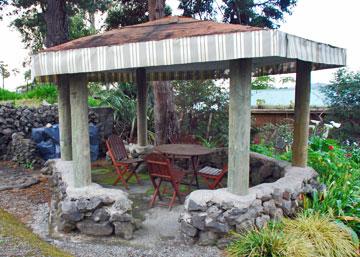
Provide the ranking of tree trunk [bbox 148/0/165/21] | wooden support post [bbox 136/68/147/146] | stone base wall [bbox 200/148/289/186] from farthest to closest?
tree trunk [bbox 148/0/165/21] < wooden support post [bbox 136/68/147/146] < stone base wall [bbox 200/148/289/186]

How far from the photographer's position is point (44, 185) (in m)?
6.79

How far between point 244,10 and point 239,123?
6568mm

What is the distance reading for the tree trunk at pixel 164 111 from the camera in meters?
8.74

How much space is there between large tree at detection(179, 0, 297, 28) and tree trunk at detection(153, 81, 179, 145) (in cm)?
282

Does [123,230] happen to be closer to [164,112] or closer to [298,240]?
[298,240]

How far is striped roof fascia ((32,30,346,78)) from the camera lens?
3.31m

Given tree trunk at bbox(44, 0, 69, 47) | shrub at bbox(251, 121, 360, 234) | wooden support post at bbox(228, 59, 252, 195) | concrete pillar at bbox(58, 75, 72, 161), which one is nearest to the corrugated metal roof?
wooden support post at bbox(228, 59, 252, 195)

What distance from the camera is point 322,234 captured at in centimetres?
400

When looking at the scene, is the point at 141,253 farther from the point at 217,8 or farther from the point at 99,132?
the point at 217,8

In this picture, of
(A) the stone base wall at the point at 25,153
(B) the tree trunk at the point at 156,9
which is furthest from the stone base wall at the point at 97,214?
(B) the tree trunk at the point at 156,9

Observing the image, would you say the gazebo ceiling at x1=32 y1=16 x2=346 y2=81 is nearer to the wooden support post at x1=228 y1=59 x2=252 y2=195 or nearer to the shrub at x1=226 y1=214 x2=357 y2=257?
the wooden support post at x1=228 y1=59 x2=252 y2=195

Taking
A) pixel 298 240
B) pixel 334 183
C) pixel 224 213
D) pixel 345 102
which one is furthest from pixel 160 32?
pixel 345 102

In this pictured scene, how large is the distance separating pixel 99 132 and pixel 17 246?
6.50m

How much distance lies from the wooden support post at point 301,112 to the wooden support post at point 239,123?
1755 millimetres
